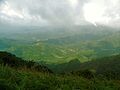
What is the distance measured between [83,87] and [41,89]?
224 centimetres

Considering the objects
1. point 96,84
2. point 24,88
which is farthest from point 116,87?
point 24,88

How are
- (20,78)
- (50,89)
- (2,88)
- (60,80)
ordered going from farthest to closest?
(60,80), (20,78), (50,89), (2,88)

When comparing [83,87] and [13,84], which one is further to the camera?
[83,87]

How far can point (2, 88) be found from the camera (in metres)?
11.8

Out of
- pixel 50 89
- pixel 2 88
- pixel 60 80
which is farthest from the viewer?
pixel 60 80

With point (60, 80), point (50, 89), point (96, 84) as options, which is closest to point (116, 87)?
point (96, 84)

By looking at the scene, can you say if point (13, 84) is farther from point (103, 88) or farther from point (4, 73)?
point (103, 88)

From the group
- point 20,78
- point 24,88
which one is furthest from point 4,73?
point 24,88

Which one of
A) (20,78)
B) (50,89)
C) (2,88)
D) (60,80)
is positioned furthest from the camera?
(60,80)

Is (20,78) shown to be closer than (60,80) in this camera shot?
Yes

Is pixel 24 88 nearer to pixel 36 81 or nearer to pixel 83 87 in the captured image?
pixel 36 81

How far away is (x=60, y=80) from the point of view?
14633 mm

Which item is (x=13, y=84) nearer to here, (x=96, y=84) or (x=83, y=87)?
(x=83, y=87)

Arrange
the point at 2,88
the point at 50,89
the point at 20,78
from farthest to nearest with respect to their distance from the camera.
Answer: the point at 20,78 < the point at 50,89 < the point at 2,88
